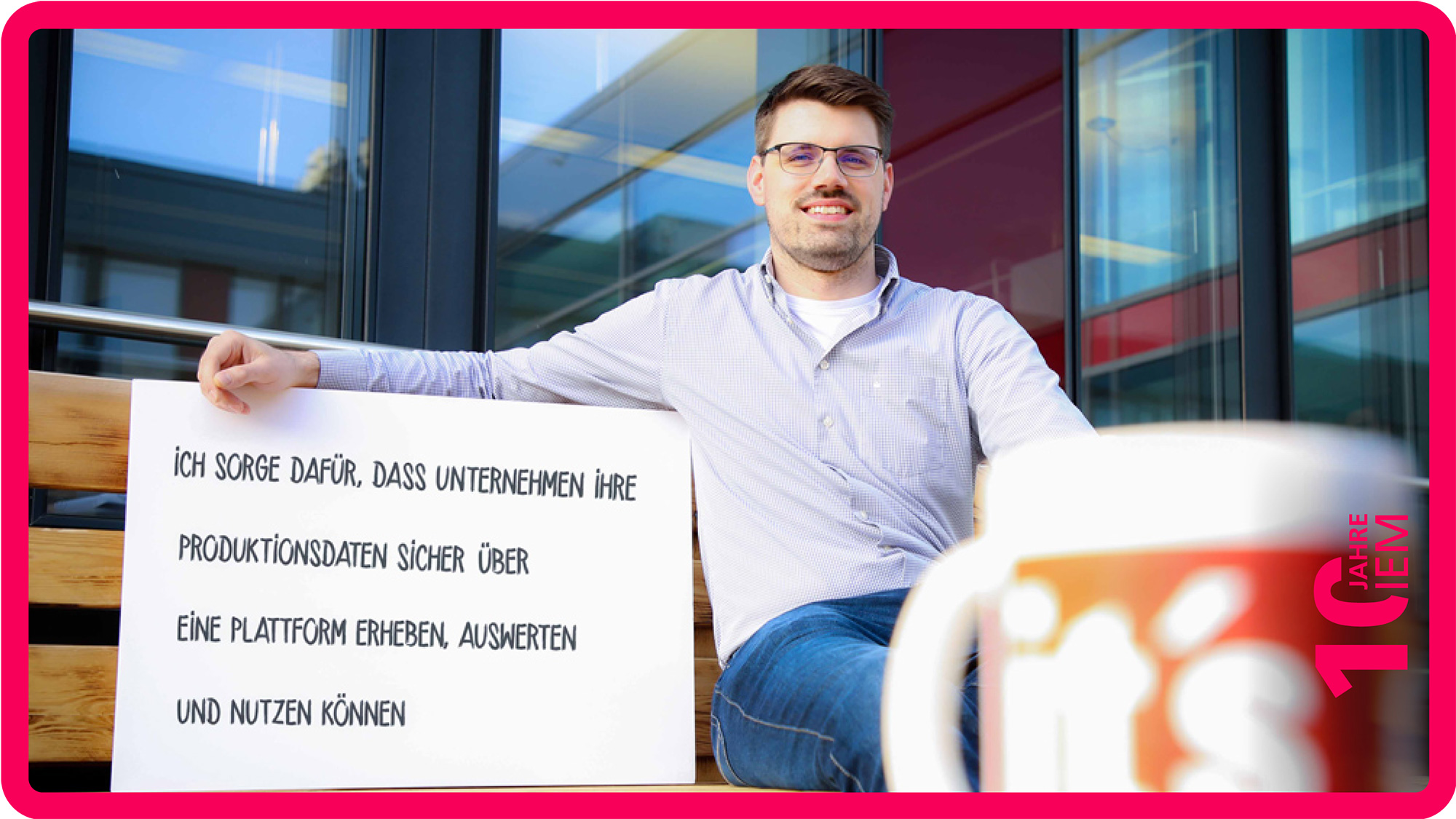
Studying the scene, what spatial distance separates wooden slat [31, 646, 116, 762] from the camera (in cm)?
147

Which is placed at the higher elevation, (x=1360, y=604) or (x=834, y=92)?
(x=834, y=92)

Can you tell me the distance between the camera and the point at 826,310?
71.8 inches

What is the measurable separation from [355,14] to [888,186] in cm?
97

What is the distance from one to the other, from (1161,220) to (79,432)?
3.84 m

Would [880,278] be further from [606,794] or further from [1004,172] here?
[1004,172]

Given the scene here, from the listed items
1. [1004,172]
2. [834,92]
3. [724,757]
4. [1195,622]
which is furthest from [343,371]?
[1004,172]

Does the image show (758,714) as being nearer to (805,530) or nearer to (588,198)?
(805,530)

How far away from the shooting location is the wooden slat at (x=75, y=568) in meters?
1.55

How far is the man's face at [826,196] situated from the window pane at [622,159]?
131 centimetres

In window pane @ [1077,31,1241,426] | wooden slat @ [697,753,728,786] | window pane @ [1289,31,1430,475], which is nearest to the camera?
wooden slat @ [697,753,728,786]

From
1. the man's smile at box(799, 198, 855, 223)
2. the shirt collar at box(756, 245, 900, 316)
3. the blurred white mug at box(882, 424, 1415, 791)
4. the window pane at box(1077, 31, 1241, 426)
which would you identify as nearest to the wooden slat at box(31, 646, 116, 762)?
the shirt collar at box(756, 245, 900, 316)

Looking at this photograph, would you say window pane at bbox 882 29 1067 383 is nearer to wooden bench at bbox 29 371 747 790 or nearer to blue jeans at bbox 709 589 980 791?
blue jeans at bbox 709 589 980 791

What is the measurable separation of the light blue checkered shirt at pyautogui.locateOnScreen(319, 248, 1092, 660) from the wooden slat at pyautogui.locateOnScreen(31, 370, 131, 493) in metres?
0.28

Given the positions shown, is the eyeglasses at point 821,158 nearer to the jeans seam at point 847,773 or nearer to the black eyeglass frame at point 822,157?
the black eyeglass frame at point 822,157
